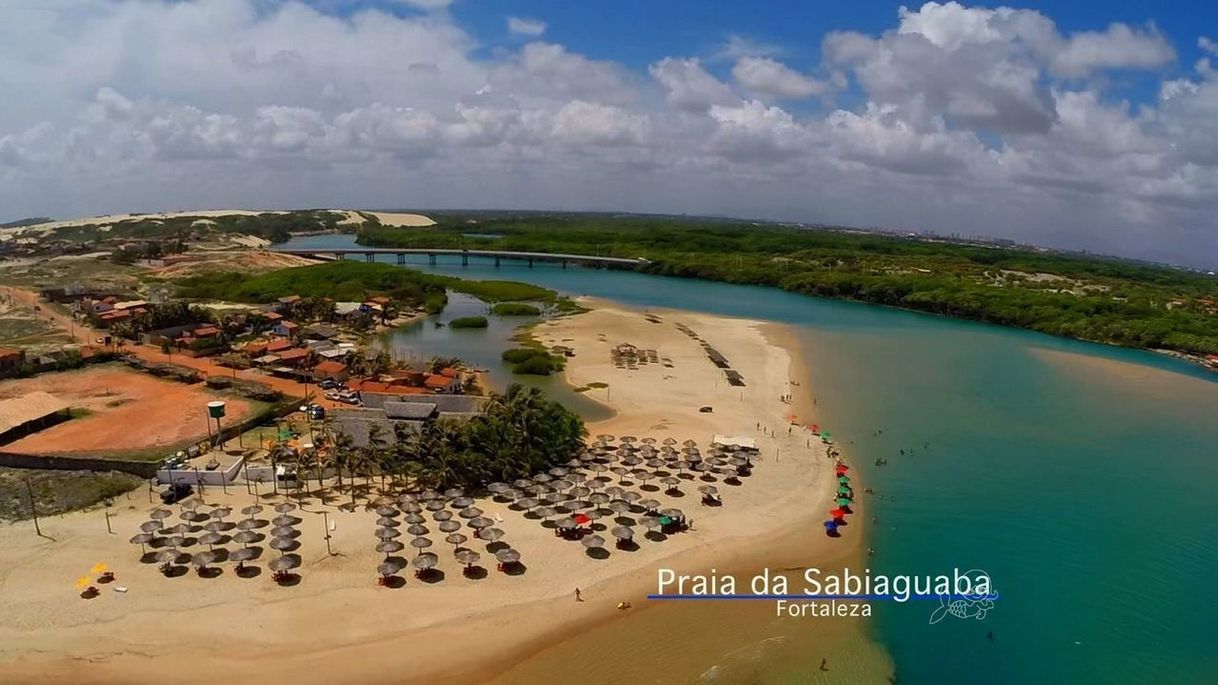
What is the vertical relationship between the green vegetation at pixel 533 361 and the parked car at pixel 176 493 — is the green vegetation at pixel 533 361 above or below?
above

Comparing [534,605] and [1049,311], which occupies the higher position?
[1049,311]

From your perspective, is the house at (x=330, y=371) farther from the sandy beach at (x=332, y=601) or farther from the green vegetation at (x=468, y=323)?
the green vegetation at (x=468, y=323)

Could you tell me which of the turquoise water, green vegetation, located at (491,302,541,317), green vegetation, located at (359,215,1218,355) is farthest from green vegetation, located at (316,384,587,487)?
green vegetation, located at (359,215,1218,355)

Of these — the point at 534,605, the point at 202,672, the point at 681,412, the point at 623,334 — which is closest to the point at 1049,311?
the point at 623,334

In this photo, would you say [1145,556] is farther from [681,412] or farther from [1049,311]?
[1049,311]

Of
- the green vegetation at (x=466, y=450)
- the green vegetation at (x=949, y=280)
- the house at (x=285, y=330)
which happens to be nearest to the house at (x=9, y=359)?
the house at (x=285, y=330)

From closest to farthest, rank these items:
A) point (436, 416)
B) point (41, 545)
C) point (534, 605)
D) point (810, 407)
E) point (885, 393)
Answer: point (534, 605) < point (41, 545) < point (436, 416) < point (810, 407) < point (885, 393)
